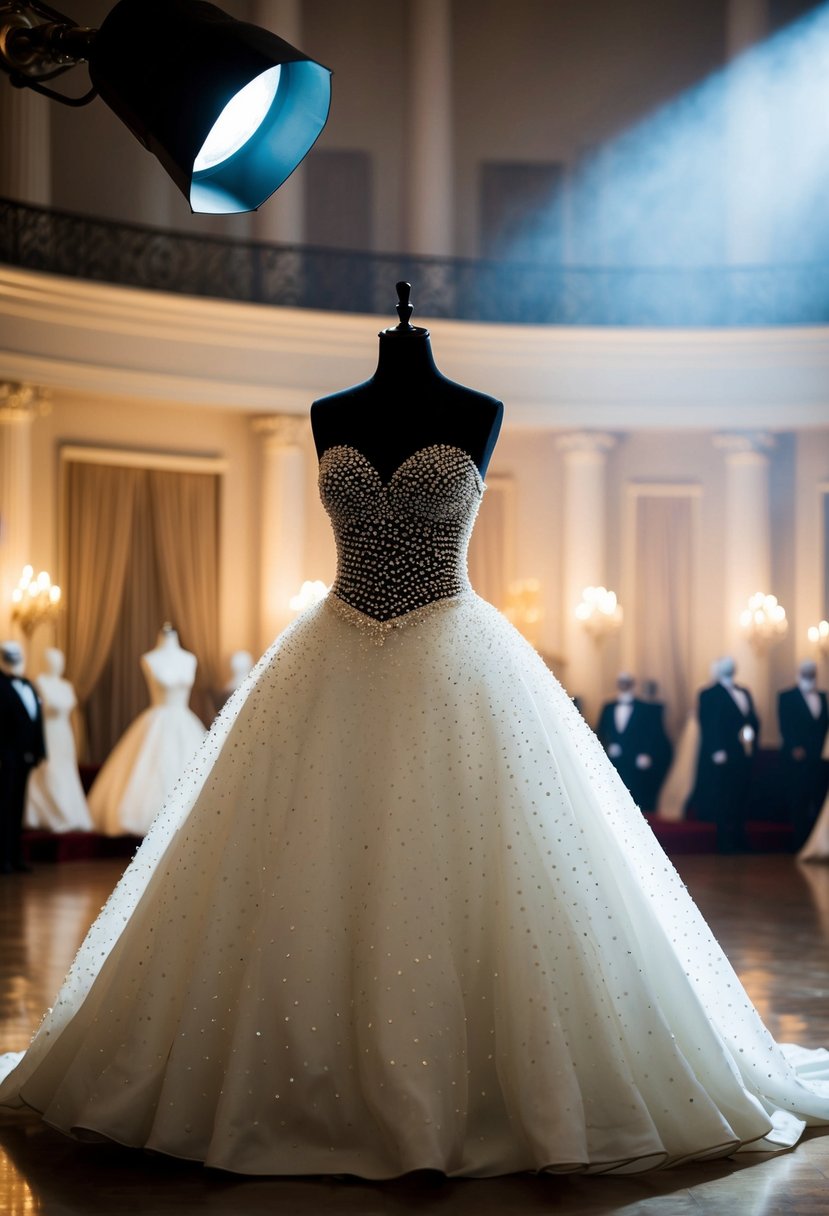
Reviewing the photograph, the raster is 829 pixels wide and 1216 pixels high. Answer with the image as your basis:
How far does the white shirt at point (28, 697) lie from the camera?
9172 millimetres

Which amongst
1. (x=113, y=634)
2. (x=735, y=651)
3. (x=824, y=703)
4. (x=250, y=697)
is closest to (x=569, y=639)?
(x=735, y=651)

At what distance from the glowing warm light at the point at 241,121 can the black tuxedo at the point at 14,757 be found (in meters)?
6.84

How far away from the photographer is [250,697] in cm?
340

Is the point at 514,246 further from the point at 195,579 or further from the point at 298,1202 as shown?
the point at 298,1202

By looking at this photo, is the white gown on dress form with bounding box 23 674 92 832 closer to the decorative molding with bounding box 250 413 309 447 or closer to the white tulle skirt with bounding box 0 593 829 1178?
the decorative molding with bounding box 250 413 309 447

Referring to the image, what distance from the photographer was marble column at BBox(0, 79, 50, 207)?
12.1 m

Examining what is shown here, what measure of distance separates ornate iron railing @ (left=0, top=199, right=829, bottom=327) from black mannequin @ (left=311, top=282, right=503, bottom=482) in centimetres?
951

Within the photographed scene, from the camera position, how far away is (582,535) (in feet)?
44.5

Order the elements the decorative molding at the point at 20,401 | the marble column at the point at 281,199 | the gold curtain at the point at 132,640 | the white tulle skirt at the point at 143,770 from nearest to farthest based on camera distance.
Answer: the white tulle skirt at the point at 143,770
the decorative molding at the point at 20,401
the gold curtain at the point at 132,640
the marble column at the point at 281,199

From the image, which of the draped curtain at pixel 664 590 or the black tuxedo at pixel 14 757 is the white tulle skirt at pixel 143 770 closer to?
the black tuxedo at pixel 14 757

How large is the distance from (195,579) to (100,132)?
4.15 metres

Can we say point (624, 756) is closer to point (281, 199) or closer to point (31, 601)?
point (31, 601)

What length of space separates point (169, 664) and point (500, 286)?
16.1 ft

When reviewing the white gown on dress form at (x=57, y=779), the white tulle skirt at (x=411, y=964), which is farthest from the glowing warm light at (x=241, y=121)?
the white gown on dress form at (x=57, y=779)
